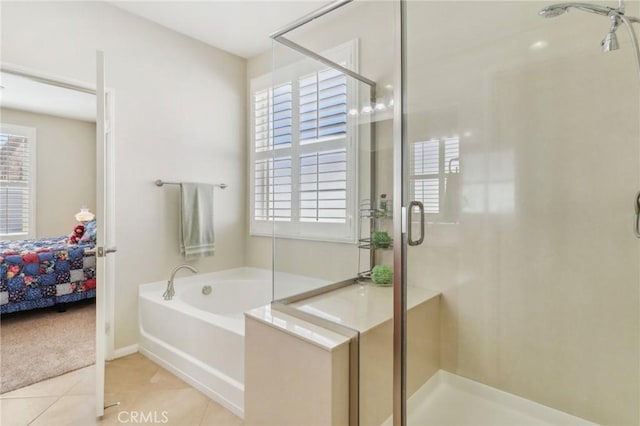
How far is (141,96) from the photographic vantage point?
251cm

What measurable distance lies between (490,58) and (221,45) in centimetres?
231

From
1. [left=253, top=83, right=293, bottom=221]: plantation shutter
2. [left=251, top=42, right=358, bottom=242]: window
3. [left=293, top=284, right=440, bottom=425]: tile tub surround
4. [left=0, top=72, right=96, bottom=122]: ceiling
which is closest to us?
[left=293, top=284, right=440, bottom=425]: tile tub surround

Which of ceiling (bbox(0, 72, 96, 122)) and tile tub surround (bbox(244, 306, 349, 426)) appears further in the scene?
ceiling (bbox(0, 72, 96, 122))

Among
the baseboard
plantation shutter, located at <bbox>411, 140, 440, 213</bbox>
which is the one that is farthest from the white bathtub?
plantation shutter, located at <bbox>411, 140, 440, 213</bbox>

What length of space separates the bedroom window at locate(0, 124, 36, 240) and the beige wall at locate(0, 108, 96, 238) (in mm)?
69

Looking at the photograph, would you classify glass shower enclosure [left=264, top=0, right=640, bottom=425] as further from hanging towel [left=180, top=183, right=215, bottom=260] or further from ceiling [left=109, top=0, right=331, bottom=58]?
hanging towel [left=180, top=183, right=215, bottom=260]

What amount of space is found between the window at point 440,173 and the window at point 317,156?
0.44m

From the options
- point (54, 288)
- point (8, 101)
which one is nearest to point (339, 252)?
point (54, 288)

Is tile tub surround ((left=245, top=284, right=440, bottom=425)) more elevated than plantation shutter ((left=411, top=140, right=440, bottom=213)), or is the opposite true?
plantation shutter ((left=411, top=140, right=440, bottom=213))

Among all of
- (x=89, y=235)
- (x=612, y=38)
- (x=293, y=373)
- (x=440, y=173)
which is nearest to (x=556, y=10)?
(x=612, y=38)

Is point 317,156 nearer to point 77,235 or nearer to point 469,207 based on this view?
point 469,207

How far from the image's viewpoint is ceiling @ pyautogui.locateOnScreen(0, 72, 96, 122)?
3520mm

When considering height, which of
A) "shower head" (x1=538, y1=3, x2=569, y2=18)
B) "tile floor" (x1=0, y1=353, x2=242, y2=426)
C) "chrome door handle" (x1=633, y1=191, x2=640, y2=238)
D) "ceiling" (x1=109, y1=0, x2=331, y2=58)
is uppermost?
"ceiling" (x1=109, y1=0, x2=331, y2=58)

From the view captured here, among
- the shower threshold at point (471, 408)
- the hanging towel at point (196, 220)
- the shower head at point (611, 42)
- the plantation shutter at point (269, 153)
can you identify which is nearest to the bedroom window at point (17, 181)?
the hanging towel at point (196, 220)
